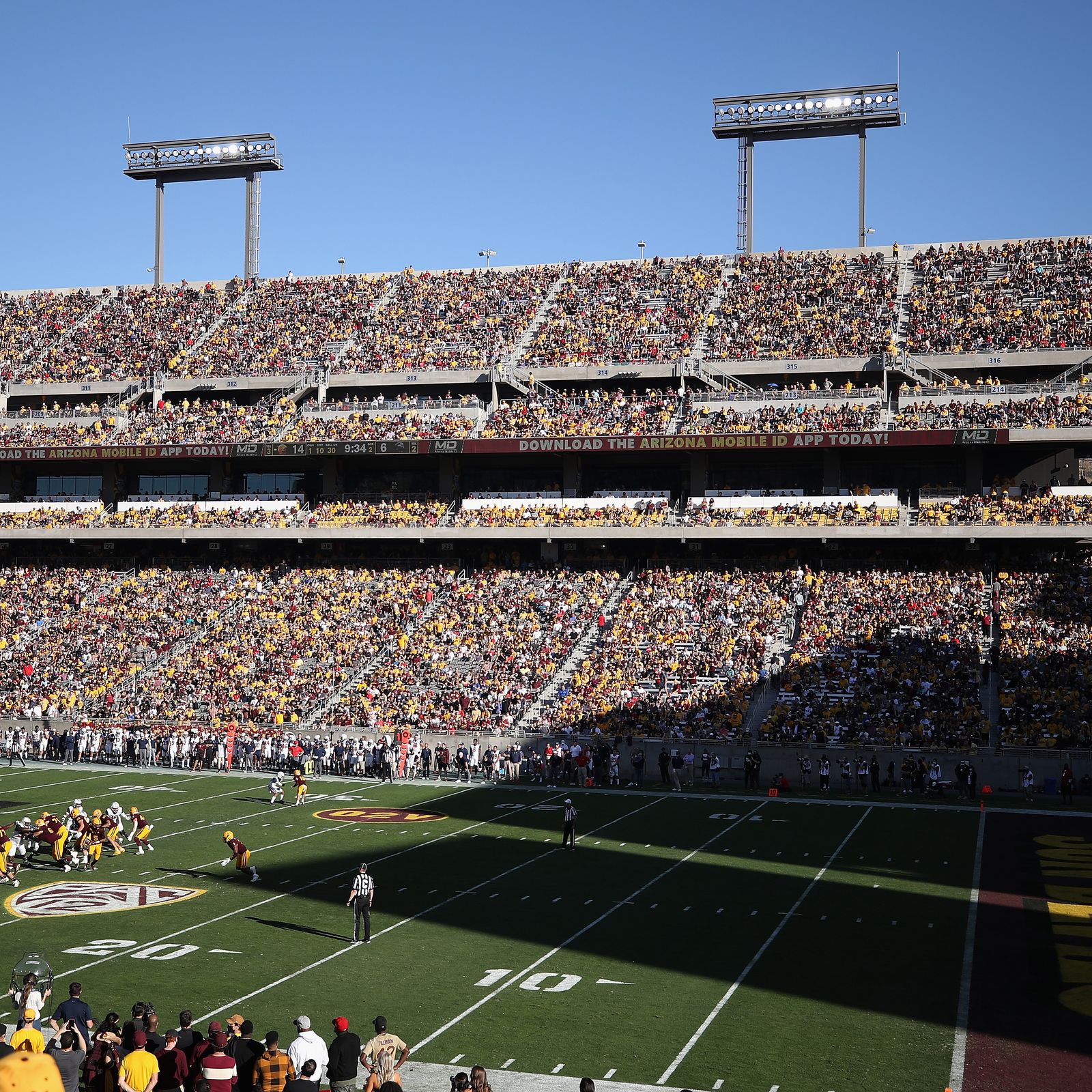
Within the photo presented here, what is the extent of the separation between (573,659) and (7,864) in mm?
22697

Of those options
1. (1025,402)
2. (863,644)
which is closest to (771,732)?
(863,644)

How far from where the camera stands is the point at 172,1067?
11.0 metres

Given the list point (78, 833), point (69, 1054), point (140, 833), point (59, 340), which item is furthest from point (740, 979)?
point (59, 340)

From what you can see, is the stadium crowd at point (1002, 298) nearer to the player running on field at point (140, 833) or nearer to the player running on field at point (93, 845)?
the player running on field at point (140, 833)

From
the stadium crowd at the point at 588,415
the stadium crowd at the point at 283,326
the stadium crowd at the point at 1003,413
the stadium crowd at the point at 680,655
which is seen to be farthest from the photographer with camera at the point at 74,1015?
the stadium crowd at the point at 283,326

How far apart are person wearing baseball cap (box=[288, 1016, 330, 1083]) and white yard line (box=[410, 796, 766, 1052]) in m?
2.64

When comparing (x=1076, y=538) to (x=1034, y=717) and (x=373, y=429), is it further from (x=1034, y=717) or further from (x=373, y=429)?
(x=373, y=429)

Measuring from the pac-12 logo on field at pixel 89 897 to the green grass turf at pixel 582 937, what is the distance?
0.43 metres

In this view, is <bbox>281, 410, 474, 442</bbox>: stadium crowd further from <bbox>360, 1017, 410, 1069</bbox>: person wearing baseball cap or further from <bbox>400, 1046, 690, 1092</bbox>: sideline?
<bbox>360, 1017, 410, 1069</bbox>: person wearing baseball cap

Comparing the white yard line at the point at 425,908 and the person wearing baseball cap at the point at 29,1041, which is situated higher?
the person wearing baseball cap at the point at 29,1041

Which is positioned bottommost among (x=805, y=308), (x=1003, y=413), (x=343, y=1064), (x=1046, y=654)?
(x=343, y=1064)

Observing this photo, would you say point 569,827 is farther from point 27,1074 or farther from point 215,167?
point 215,167

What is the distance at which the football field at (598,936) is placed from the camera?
1442 centimetres

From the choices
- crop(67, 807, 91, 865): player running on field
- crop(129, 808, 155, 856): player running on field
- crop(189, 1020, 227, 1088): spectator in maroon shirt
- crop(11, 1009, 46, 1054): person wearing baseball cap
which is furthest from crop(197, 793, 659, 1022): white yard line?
crop(67, 807, 91, 865): player running on field
